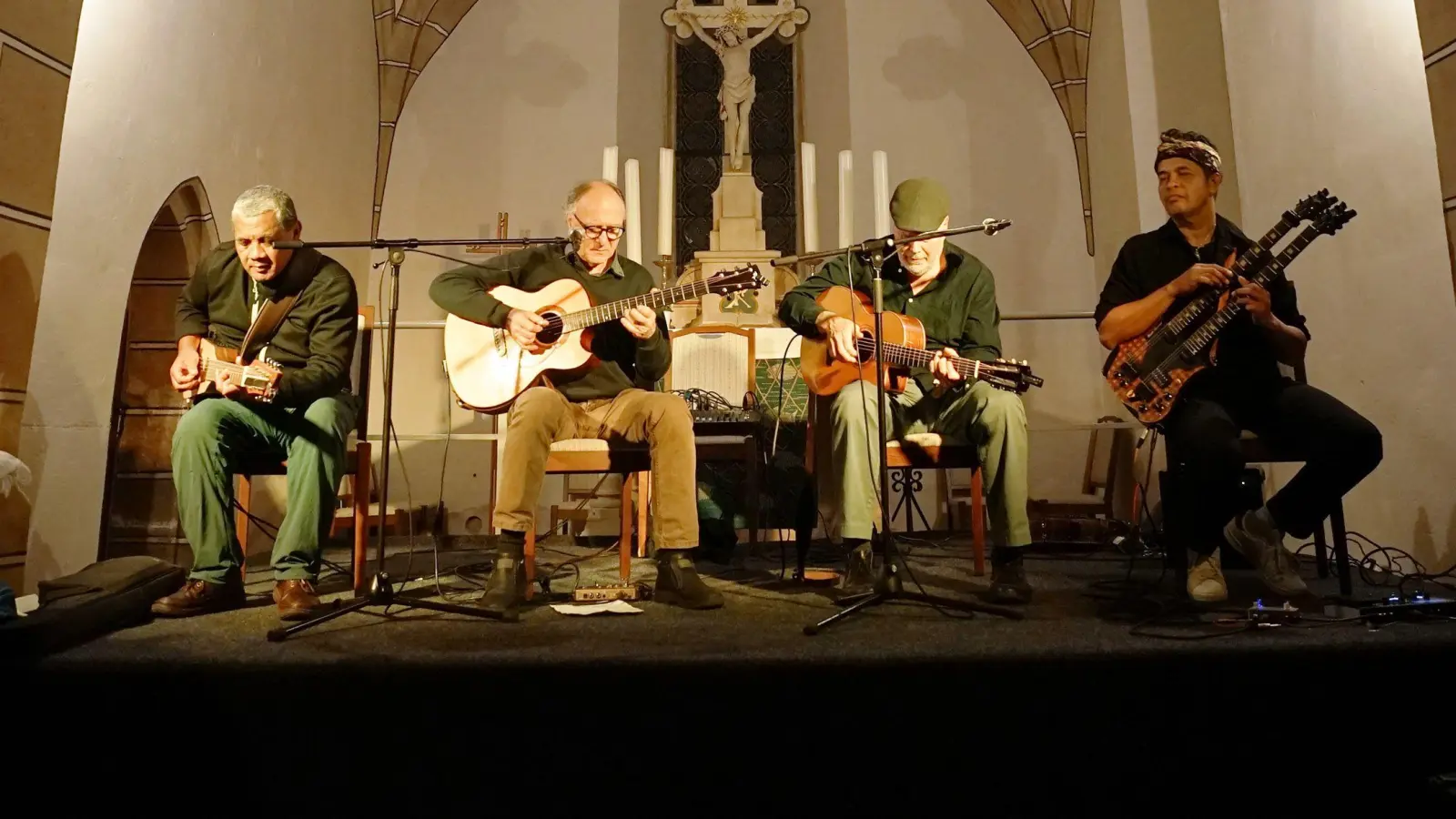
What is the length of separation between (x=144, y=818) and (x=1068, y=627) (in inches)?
75.3

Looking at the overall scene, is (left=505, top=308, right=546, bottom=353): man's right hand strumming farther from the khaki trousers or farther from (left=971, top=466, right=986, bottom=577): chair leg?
(left=971, top=466, right=986, bottom=577): chair leg

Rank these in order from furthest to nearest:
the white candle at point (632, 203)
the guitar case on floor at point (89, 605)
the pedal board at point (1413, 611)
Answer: the white candle at point (632, 203), the pedal board at point (1413, 611), the guitar case on floor at point (89, 605)

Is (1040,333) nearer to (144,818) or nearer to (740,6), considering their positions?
(740,6)

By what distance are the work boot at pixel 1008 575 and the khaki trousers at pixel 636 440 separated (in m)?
0.89

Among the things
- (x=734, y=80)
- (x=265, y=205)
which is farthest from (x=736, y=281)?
(x=734, y=80)

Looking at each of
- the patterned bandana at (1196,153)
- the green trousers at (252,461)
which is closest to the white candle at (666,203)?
the green trousers at (252,461)

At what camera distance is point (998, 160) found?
19.1 ft

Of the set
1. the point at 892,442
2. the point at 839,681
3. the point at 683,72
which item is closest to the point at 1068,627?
the point at 839,681

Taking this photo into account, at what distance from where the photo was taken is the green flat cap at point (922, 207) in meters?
2.79

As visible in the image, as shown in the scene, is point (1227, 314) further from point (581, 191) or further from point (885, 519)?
point (581, 191)

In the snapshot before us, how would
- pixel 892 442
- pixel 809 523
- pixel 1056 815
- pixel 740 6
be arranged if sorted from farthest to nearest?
pixel 740 6 < pixel 809 523 < pixel 892 442 < pixel 1056 815

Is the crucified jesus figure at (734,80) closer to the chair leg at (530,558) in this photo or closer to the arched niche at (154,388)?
the arched niche at (154,388)

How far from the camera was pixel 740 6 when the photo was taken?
6281mm

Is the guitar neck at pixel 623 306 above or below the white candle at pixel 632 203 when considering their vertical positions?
below
